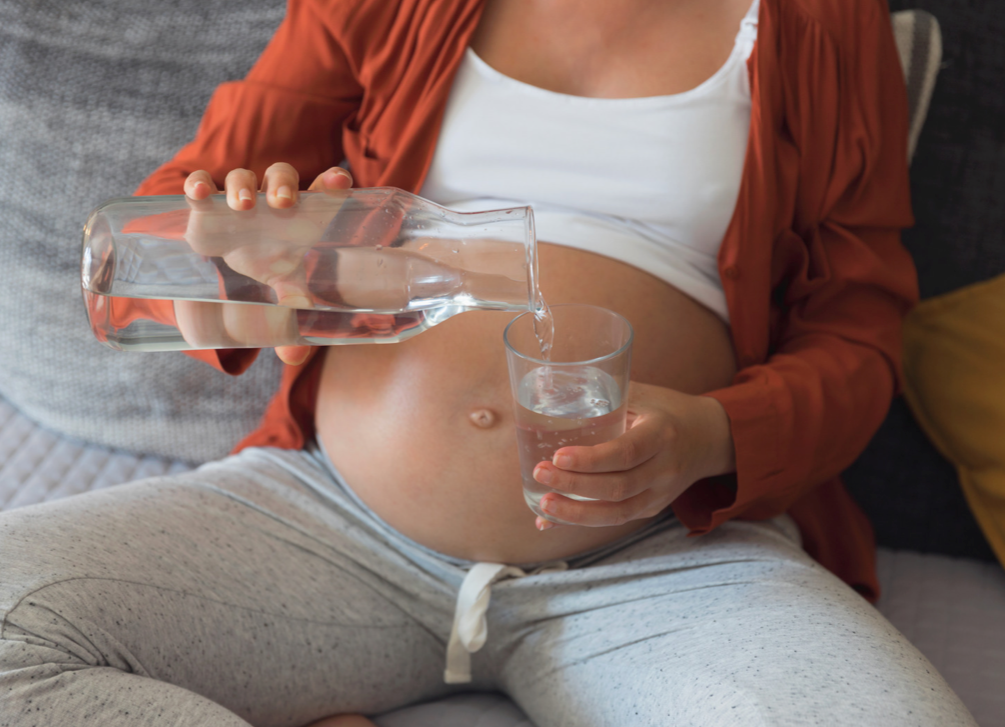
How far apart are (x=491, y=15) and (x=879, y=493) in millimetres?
850

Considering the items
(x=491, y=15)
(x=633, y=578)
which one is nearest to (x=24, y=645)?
(x=633, y=578)

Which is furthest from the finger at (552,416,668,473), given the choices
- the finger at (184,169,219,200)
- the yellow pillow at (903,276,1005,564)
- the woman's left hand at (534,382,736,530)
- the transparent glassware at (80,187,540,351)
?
the yellow pillow at (903,276,1005,564)

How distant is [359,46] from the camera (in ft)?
3.19

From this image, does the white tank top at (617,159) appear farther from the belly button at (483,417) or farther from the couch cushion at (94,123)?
the couch cushion at (94,123)

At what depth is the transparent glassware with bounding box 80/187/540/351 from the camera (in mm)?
679

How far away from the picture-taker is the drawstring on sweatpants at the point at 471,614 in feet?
2.87

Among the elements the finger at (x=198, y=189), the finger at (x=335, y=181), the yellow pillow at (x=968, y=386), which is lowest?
the yellow pillow at (x=968, y=386)

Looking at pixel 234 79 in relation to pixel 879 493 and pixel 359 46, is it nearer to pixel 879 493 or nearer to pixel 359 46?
pixel 359 46

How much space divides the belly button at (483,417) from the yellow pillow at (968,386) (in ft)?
2.19

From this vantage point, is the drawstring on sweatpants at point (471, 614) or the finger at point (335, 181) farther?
the drawstring on sweatpants at point (471, 614)

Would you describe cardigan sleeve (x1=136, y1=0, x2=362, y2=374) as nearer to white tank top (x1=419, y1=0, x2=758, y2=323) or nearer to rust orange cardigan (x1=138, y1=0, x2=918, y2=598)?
rust orange cardigan (x1=138, y1=0, x2=918, y2=598)

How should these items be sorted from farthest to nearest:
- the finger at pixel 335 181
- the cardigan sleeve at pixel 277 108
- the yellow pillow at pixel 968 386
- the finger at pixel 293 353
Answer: the yellow pillow at pixel 968 386
the cardigan sleeve at pixel 277 108
the finger at pixel 293 353
the finger at pixel 335 181

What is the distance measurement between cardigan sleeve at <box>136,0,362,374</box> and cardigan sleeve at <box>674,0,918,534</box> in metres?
0.54

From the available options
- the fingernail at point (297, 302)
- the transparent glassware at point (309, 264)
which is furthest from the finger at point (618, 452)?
the fingernail at point (297, 302)
